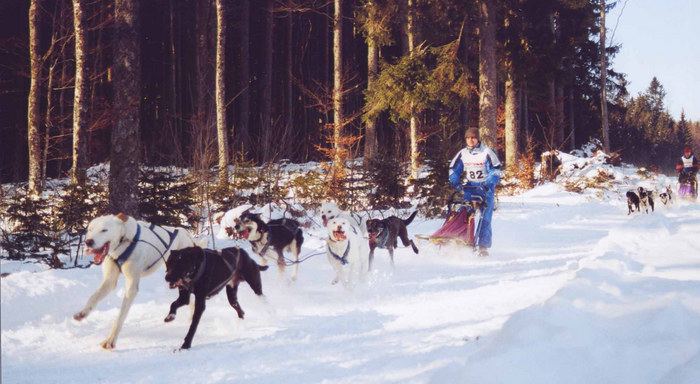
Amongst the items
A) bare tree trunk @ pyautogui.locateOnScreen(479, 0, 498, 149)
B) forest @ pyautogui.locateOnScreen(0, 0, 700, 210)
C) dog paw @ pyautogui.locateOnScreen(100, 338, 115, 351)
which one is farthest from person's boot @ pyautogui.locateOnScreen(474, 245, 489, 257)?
bare tree trunk @ pyautogui.locateOnScreen(479, 0, 498, 149)

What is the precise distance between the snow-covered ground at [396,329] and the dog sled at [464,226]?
150 centimetres

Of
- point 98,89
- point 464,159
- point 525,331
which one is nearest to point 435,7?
point 464,159

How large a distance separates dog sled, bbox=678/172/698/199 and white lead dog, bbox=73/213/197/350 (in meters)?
19.7

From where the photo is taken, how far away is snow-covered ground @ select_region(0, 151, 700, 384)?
10.4 ft

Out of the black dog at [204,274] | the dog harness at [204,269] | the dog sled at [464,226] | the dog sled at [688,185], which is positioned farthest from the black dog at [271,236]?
the dog sled at [688,185]

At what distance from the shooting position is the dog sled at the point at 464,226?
8.38 meters

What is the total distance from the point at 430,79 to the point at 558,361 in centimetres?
1193

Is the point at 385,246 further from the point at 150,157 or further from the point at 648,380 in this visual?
the point at 648,380

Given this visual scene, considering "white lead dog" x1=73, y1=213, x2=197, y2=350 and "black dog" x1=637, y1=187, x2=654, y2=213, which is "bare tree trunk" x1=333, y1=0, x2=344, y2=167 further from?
"black dog" x1=637, y1=187, x2=654, y2=213

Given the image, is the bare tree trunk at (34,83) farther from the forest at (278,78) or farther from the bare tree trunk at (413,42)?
the bare tree trunk at (413,42)

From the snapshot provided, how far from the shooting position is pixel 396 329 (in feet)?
A: 14.1

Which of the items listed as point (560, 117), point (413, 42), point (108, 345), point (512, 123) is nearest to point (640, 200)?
point (512, 123)

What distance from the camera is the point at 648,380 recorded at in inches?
115

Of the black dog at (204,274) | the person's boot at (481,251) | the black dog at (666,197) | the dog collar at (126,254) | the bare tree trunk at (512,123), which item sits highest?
the bare tree trunk at (512,123)
